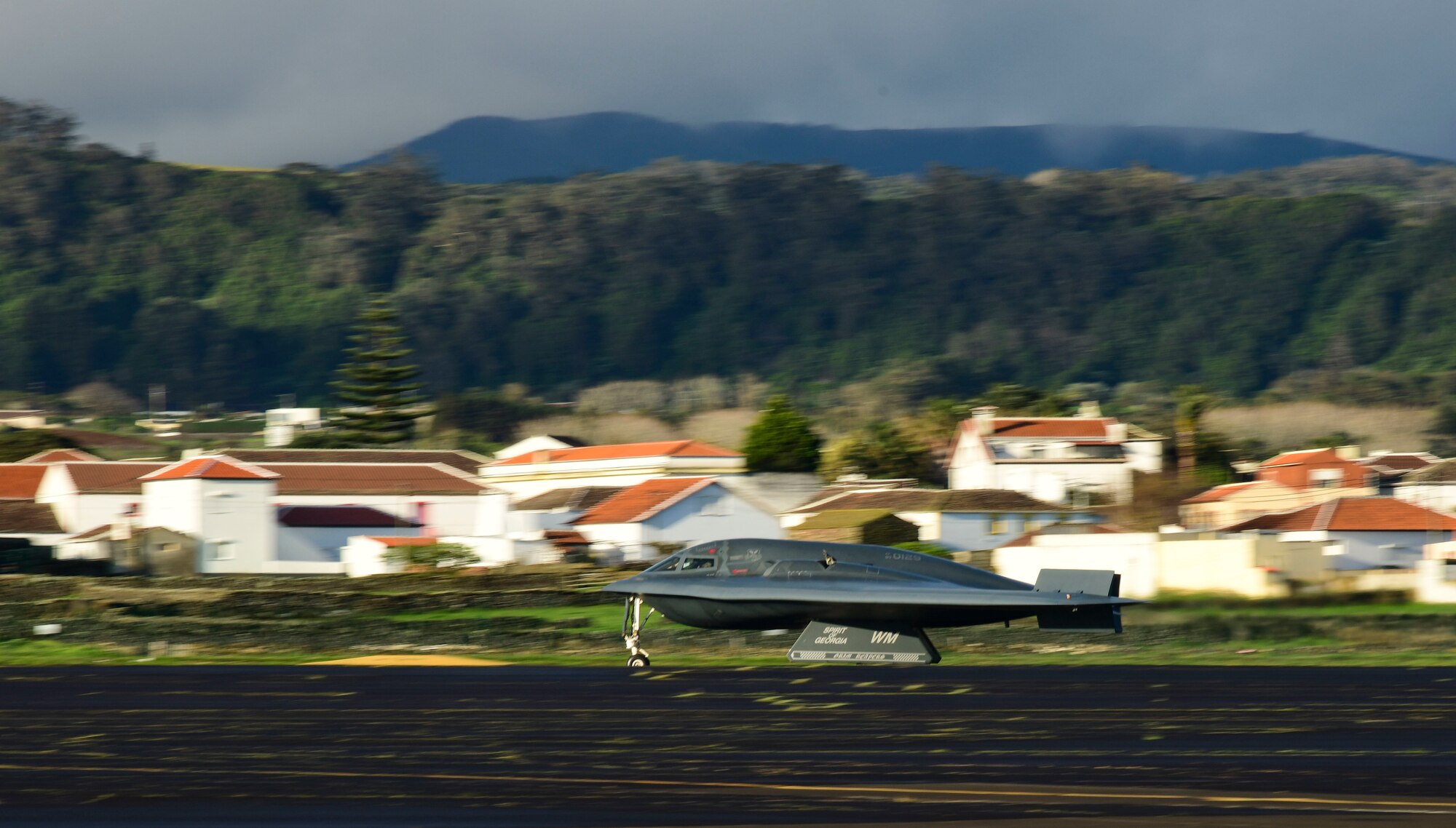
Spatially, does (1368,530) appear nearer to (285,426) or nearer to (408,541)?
(408,541)

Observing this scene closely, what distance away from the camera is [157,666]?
27016 mm

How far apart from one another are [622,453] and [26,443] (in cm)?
5350

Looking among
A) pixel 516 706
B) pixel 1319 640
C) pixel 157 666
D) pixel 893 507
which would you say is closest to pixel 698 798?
pixel 516 706

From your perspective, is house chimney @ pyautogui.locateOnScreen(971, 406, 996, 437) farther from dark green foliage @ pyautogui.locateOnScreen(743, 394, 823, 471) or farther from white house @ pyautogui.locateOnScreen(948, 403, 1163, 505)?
dark green foliage @ pyautogui.locateOnScreen(743, 394, 823, 471)

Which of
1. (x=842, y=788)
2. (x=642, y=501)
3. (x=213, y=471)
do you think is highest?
(x=842, y=788)

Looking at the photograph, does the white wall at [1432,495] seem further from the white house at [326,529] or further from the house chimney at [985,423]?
the white house at [326,529]

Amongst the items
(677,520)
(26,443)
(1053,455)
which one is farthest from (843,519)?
(26,443)

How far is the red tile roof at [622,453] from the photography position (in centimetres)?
13475

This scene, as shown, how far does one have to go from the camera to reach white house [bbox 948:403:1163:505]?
135750 mm

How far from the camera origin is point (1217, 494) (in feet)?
354

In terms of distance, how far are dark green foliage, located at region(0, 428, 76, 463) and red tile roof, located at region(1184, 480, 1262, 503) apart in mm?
95956

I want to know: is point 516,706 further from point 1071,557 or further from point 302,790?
point 1071,557

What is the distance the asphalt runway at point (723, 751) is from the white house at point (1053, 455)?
11269cm

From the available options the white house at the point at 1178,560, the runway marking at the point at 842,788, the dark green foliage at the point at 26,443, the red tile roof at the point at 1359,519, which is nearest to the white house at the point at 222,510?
the white house at the point at 1178,560
